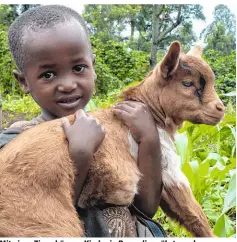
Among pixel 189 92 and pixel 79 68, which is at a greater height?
pixel 79 68

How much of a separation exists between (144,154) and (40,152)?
0.42 m

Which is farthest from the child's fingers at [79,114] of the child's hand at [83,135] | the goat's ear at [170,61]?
the goat's ear at [170,61]

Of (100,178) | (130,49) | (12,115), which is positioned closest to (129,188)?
(100,178)

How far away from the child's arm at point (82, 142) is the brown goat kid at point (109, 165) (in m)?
0.03

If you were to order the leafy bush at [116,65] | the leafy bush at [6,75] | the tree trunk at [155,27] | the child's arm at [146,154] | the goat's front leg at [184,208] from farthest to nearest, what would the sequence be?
the leafy bush at [116,65]
the leafy bush at [6,75]
the tree trunk at [155,27]
the goat's front leg at [184,208]
the child's arm at [146,154]

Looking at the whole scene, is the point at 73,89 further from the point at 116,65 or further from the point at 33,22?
the point at 116,65

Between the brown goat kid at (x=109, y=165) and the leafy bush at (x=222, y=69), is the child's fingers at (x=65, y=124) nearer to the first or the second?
the brown goat kid at (x=109, y=165)

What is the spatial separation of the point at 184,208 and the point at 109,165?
1.45 ft

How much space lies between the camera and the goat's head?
1.83m

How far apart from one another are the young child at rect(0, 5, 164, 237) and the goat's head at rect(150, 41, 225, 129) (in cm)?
14

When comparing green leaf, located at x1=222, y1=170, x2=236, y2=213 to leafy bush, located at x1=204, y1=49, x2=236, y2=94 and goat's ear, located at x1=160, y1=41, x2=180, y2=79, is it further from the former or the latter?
leafy bush, located at x1=204, y1=49, x2=236, y2=94

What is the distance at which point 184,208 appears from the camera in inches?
72.5

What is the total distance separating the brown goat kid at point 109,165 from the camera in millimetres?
1444

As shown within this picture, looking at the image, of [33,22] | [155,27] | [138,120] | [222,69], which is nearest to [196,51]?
[138,120]
